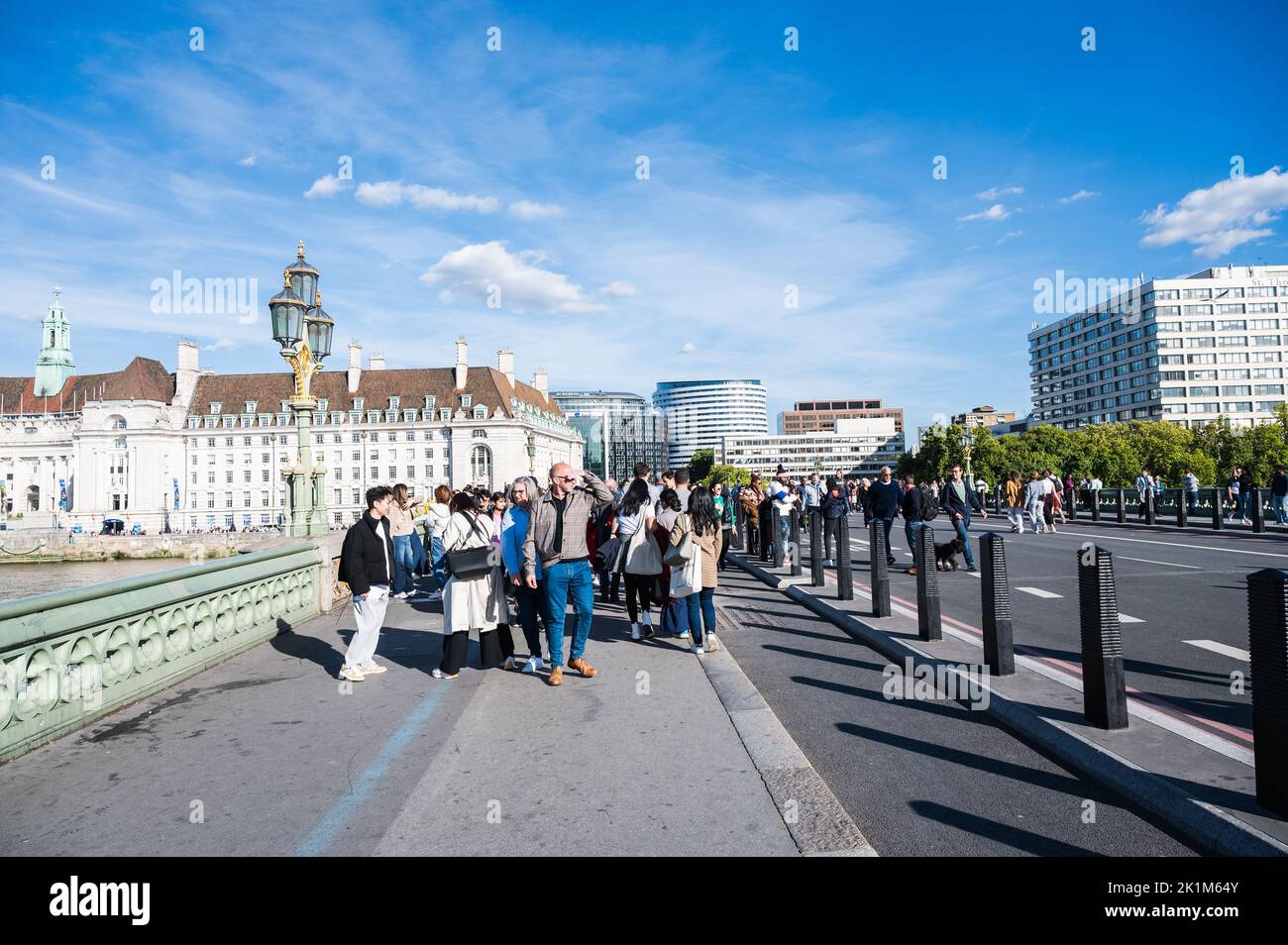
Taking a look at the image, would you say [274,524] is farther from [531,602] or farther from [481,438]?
[531,602]

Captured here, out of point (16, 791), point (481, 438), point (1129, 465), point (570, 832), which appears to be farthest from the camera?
point (481, 438)

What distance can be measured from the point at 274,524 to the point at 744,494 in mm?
96008

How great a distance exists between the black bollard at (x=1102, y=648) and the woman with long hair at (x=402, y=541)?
11101 millimetres

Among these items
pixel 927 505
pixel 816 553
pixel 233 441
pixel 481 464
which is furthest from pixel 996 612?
pixel 233 441

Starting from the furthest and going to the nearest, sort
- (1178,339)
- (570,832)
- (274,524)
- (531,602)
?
(1178,339) → (274,524) → (531,602) → (570,832)

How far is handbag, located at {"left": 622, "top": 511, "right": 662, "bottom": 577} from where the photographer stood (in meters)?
8.90

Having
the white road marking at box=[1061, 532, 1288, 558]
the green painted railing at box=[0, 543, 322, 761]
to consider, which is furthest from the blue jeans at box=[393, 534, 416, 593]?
the white road marking at box=[1061, 532, 1288, 558]

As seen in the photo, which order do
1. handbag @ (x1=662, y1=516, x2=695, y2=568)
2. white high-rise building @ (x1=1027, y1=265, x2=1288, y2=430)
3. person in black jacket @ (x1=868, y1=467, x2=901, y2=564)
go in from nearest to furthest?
handbag @ (x1=662, y1=516, x2=695, y2=568) < person in black jacket @ (x1=868, y1=467, x2=901, y2=564) < white high-rise building @ (x1=1027, y1=265, x2=1288, y2=430)

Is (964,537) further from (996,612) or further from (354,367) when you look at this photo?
(354,367)

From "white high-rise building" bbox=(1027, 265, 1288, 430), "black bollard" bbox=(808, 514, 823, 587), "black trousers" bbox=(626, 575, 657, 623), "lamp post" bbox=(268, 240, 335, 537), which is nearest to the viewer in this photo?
"black trousers" bbox=(626, 575, 657, 623)

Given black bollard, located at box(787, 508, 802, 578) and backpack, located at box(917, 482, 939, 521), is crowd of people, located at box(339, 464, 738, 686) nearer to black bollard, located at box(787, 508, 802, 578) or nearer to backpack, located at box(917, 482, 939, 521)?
black bollard, located at box(787, 508, 802, 578)

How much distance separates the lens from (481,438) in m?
108

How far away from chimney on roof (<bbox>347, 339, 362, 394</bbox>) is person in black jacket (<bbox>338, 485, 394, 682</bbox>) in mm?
110261

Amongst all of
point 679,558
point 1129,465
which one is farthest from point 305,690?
point 1129,465
